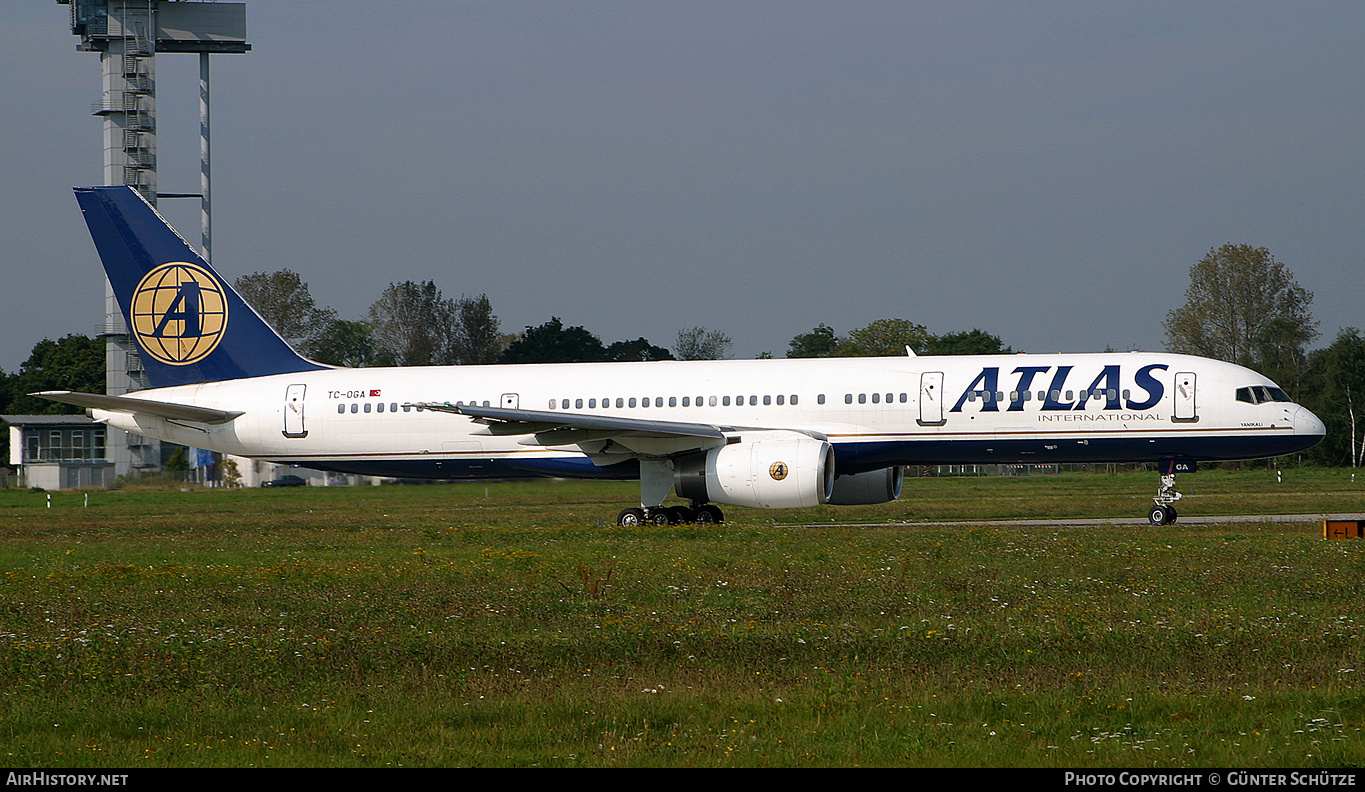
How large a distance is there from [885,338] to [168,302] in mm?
67293

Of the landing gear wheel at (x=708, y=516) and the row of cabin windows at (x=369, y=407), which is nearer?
the landing gear wheel at (x=708, y=516)

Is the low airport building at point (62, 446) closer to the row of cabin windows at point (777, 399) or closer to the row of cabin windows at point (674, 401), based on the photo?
the row of cabin windows at point (777, 399)

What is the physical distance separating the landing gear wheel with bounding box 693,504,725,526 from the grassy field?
17.9 ft

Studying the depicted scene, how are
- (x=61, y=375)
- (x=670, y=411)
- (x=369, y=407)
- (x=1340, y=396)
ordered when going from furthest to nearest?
(x=61, y=375), (x=1340, y=396), (x=369, y=407), (x=670, y=411)

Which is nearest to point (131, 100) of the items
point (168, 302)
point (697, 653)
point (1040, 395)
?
point (168, 302)

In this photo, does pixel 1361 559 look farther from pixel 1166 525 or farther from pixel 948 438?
pixel 948 438

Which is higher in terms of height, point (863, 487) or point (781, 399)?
point (781, 399)

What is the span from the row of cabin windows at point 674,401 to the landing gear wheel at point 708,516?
81.7 inches

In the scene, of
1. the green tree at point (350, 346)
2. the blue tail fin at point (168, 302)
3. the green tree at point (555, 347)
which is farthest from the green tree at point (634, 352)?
the blue tail fin at point (168, 302)

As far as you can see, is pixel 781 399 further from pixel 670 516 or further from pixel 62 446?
pixel 62 446

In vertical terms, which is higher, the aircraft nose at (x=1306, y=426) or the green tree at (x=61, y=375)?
the green tree at (x=61, y=375)

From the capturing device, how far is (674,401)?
26.1m

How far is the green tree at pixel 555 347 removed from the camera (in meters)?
87.5

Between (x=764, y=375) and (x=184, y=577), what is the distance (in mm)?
13176
